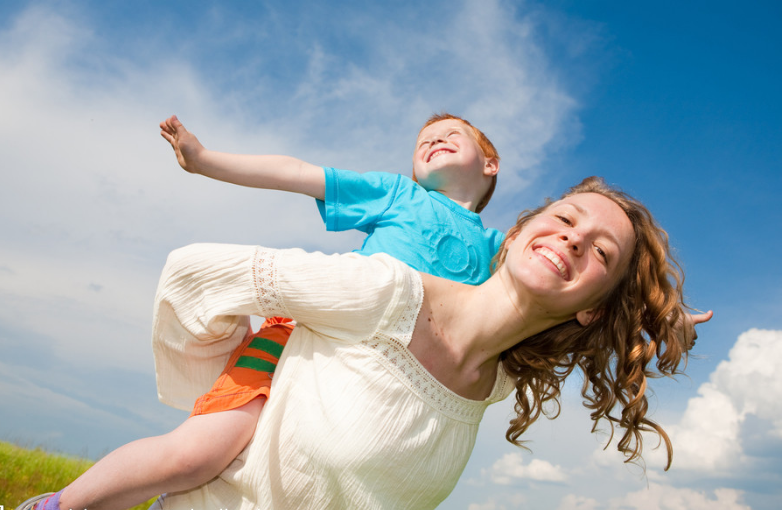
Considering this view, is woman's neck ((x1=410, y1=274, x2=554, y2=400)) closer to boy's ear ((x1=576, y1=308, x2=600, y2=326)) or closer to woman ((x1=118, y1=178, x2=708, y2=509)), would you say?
woman ((x1=118, y1=178, x2=708, y2=509))

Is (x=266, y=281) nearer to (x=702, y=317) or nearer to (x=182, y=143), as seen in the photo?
(x=182, y=143)

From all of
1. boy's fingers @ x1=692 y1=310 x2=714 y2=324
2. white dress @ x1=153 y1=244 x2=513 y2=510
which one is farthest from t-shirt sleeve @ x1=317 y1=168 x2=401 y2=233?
boy's fingers @ x1=692 y1=310 x2=714 y2=324

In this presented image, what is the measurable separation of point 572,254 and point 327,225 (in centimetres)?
141

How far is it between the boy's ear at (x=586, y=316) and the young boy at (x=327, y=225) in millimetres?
604

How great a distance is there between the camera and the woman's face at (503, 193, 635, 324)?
2734 mm

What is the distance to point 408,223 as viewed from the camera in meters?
3.29

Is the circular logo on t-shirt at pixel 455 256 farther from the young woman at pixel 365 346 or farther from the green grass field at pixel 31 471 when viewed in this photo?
the green grass field at pixel 31 471

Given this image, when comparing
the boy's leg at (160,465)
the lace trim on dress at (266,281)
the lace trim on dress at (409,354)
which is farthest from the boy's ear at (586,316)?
the boy's leg at (160,465)

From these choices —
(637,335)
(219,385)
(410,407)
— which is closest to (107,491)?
(219,385)

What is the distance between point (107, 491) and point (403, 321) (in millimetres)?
1392

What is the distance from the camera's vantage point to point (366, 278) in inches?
91.3

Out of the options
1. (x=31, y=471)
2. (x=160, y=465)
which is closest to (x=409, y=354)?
(x=160, y=465)

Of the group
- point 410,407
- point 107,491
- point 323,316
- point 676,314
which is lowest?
point 107,491

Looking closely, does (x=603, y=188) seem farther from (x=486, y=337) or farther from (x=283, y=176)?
(x=283, y=176)
